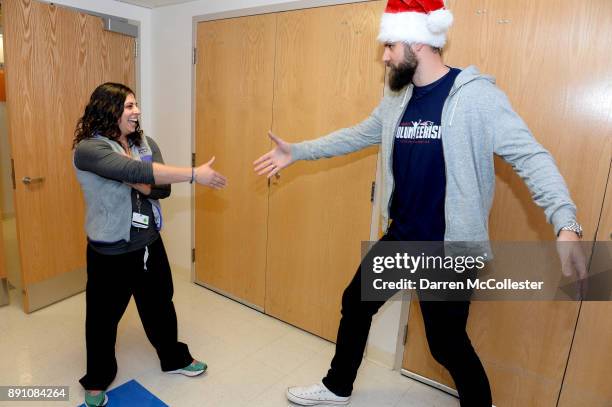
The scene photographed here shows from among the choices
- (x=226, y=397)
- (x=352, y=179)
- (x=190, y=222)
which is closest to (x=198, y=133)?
(x=190, y=222)

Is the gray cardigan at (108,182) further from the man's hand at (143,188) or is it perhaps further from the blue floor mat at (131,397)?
the blue floor mat at (131,397)

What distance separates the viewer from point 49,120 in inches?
101

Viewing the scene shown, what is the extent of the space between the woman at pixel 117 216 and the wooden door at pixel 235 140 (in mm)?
848

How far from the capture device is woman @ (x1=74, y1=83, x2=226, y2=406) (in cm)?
160

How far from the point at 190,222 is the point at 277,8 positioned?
1.73 metres

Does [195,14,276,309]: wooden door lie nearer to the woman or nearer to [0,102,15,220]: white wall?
the woman

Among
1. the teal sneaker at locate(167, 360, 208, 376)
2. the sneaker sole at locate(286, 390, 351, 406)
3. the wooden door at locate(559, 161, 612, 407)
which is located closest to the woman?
the teal sneaker at locate(167, 360, 208, 376)

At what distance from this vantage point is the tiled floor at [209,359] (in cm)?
202

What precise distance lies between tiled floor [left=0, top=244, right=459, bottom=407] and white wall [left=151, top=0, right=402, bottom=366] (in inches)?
28.6

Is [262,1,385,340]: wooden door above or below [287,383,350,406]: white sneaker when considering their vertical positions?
above

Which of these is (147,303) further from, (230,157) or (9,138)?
(9,138)

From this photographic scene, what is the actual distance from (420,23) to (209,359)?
201 centimetres

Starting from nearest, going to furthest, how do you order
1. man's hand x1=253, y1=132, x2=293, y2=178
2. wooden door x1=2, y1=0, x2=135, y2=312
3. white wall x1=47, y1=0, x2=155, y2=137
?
man's hand x1=253, y1=132, x2=293, y2=178
wooden door x1=2, y1=0, x2=135, y2=312
white wall x1=47, y1=0, x2=155, y2=137

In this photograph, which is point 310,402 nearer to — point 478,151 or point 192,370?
point 192,370
